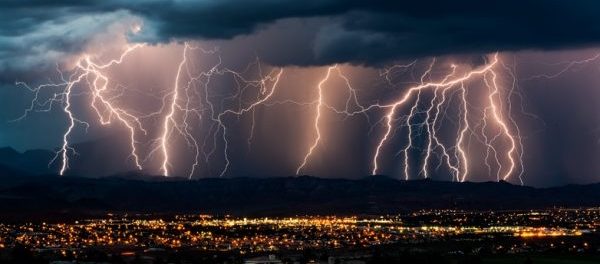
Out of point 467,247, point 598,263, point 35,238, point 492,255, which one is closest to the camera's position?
point 598,263

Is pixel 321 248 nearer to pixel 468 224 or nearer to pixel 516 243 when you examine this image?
pixel 516 243

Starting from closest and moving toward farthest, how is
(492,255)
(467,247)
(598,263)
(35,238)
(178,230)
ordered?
(598,263), (492,255), (467,247), (35,238), (178,230)

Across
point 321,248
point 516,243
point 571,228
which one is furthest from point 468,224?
point 321,248

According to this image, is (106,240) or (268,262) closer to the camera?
(268,262)

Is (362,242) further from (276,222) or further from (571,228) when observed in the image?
(276,222)

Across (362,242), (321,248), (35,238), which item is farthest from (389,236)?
(35,238)

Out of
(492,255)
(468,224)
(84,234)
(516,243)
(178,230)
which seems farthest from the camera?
(468,224)

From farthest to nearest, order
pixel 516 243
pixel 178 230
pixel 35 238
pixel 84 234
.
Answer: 1. pixel 178 230
2. pixel 84 234
3. pixel 35 238
4. pixel 516 243

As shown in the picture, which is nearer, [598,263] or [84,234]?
[598,263]

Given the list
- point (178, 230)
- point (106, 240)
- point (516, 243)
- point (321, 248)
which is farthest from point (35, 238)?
point (516, 243)
